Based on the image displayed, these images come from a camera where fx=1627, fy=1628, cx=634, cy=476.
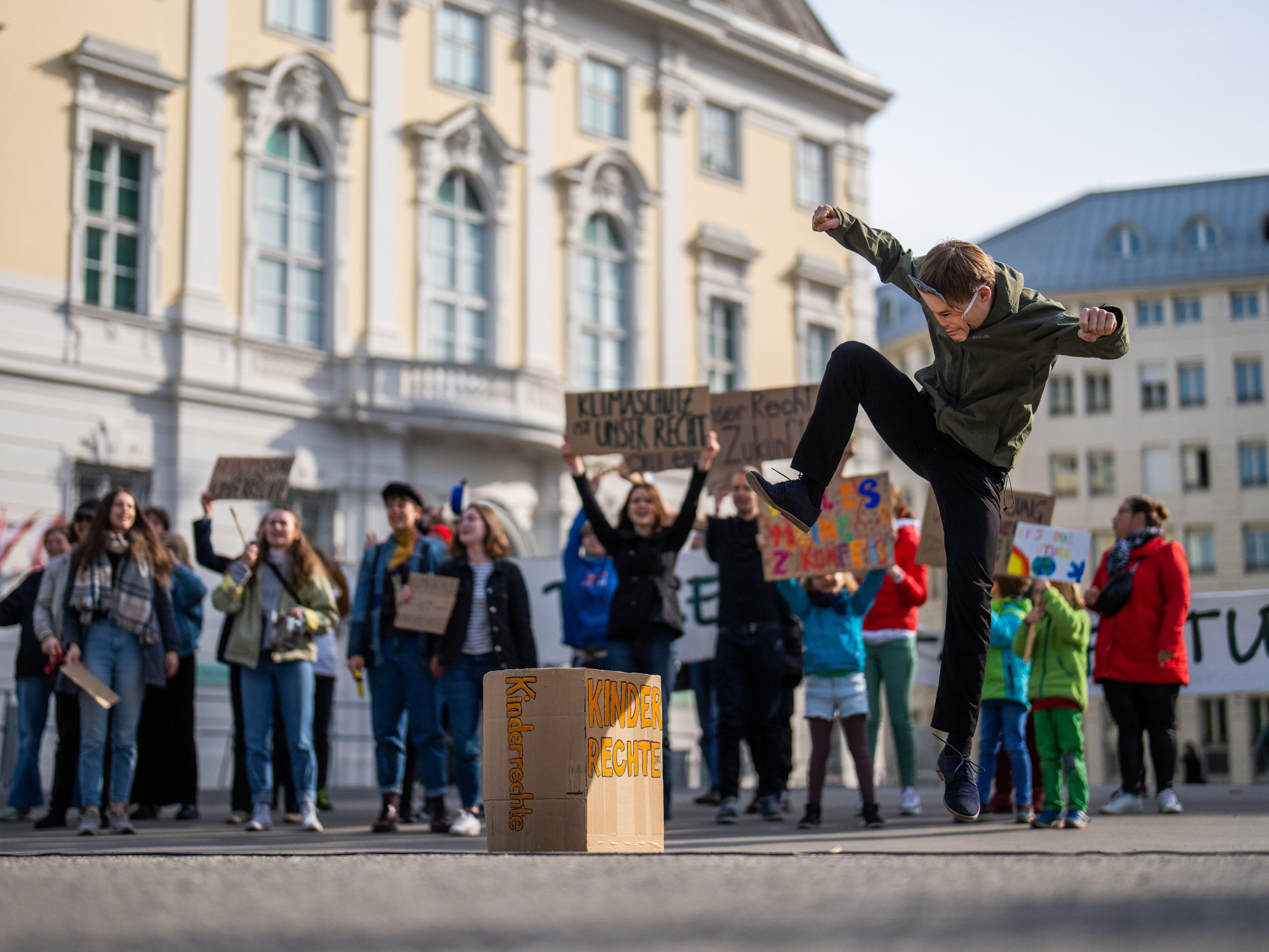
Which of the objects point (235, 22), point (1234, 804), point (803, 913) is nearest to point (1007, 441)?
point (803, 913)

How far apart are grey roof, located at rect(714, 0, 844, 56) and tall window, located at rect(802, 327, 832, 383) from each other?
240 inches

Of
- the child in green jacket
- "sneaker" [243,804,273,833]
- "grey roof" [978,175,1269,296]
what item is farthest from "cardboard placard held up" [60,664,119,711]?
"grey roof" [978,175,1269,296]

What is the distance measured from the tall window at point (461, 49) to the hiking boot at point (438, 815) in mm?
19946

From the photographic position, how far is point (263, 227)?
2475 cm

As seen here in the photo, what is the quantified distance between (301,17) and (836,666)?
19256 mm

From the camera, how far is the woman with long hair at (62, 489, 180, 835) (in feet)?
28.9

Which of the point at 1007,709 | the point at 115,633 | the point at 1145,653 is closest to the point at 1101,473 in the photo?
the point at 1145,653

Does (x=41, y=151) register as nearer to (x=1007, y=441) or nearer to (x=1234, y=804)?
(x=1234, y=804)

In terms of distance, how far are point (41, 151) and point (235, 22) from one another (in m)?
3.91

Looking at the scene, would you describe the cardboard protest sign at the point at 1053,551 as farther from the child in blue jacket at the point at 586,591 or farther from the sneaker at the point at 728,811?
the child in blue jacket at the point at 586,591

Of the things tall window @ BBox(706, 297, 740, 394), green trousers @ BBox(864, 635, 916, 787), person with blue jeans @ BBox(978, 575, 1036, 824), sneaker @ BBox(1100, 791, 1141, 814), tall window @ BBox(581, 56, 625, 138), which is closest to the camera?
person with blue jeans @ BBox(978, 575, 1036, 824)

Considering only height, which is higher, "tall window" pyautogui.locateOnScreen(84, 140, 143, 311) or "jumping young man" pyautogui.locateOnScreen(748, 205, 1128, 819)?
"tall window" pyautogui.locateOnScreen(84, 140, 143, 311)

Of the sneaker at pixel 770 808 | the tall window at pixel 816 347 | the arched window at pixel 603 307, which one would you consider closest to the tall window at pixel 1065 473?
the tall window at pixel 816 347

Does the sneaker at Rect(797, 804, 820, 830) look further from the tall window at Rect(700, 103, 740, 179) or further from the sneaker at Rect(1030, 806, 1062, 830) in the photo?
the tall window at Rect(700, 103, 740, 179)
